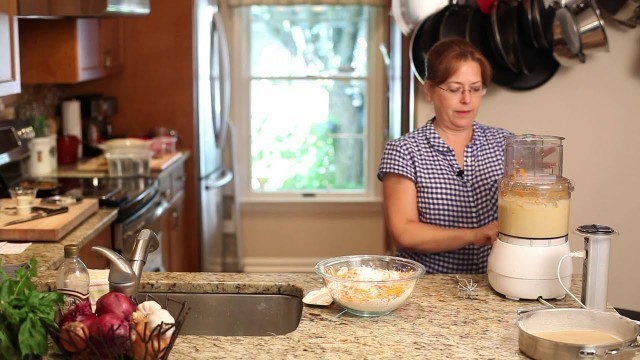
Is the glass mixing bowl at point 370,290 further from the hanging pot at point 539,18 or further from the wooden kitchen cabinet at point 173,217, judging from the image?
the wooden kitchen cabinet at point 173,217

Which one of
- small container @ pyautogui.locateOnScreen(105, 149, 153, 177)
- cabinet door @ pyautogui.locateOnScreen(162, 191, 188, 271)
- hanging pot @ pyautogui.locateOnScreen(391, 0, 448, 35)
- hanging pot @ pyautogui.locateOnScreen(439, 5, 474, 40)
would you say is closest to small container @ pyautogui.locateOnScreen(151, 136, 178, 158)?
cabinet door @ pyautogui.locateOnScreen(162, 191, 188, 271)

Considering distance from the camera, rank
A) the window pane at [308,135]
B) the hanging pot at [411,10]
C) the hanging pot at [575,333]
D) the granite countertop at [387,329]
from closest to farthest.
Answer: the hanging pot at [575,333] < the granite countertop at [387,329] < the hanging pot at [411,10] < the window pane at [308,135]

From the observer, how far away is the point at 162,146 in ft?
14.6

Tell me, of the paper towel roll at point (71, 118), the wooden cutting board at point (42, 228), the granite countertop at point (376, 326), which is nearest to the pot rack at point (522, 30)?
the granite countertop at point (376, 326)

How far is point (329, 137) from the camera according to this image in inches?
226

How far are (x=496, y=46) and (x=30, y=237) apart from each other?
1786 mm

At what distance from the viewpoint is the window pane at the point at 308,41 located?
18.3ft

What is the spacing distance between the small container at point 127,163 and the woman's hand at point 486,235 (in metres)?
1.98

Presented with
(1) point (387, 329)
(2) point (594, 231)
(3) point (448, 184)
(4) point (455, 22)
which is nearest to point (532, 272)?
(2) point (594, 231)

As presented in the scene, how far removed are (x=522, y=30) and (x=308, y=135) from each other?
2531mm

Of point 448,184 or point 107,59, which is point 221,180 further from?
point 448,184

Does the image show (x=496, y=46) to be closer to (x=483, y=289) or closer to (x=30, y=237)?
(x=483, y=289)

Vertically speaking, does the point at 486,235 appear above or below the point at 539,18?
below

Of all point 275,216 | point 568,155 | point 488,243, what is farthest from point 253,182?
point 488,243
